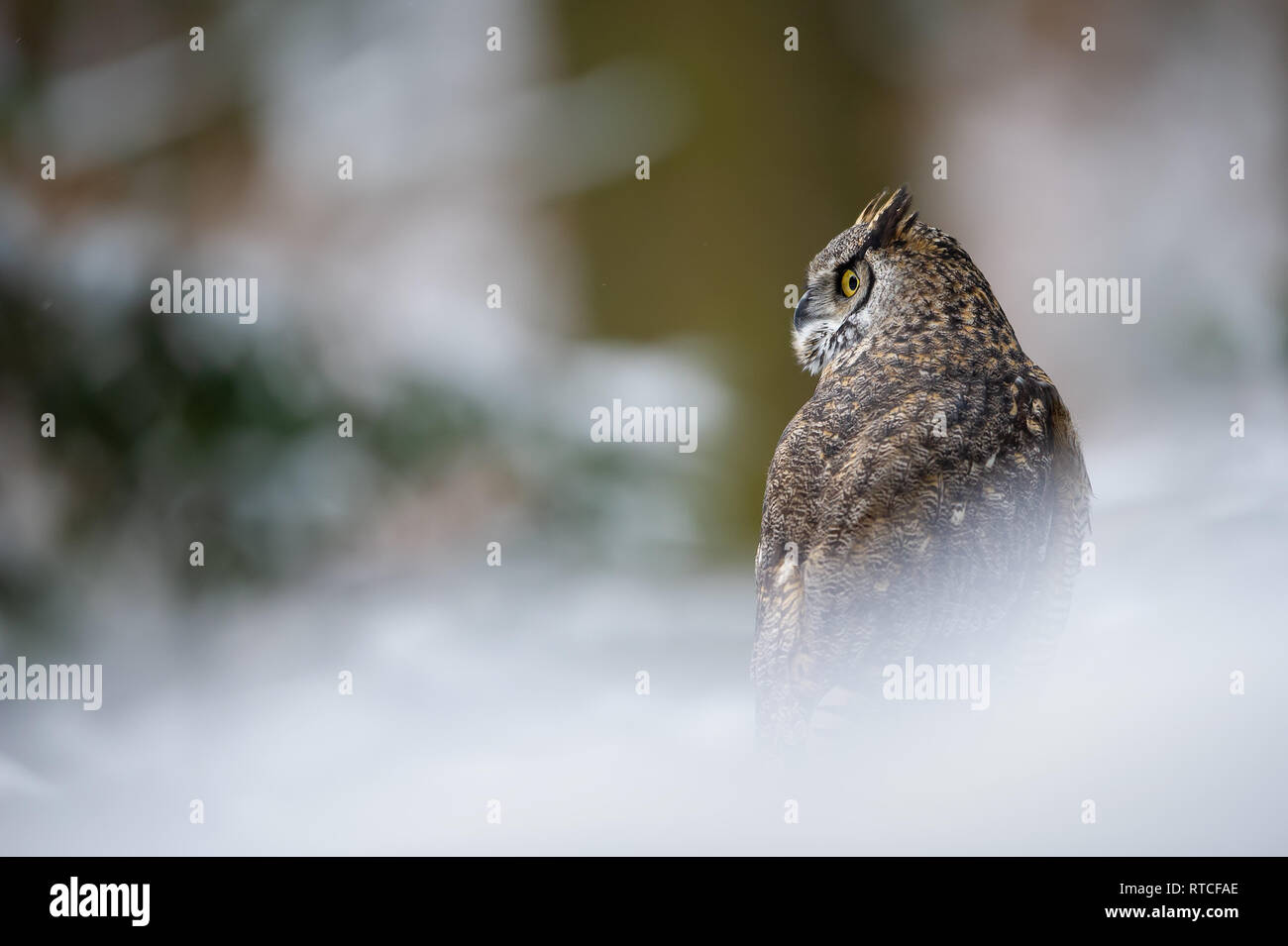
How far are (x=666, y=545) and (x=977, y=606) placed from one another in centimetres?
99

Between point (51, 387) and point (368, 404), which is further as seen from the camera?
point (368, 404)

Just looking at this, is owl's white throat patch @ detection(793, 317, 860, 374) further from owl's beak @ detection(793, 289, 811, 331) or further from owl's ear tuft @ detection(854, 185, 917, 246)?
owl's ear tuft @ detection(854, 185, 917, 246)

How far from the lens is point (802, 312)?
1.65 meters

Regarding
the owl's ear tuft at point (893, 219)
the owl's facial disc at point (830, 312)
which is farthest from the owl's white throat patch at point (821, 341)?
the owl's ear tuft at point (893, 219)

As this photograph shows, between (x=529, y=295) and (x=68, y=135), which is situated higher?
(x=68, y=135)

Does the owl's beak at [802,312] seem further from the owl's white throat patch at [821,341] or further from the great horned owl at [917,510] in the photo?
the great horned owl at [917,510]

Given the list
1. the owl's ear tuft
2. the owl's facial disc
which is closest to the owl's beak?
the owl's facial disc

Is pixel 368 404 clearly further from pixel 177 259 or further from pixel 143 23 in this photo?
pixel 143 23

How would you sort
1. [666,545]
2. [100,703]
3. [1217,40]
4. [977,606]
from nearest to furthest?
1. [977,606]
2. [1217,40]
3. [100,703]
4. [666,545]

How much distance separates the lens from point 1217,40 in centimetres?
173

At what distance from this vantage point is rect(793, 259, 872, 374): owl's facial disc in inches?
62.0
